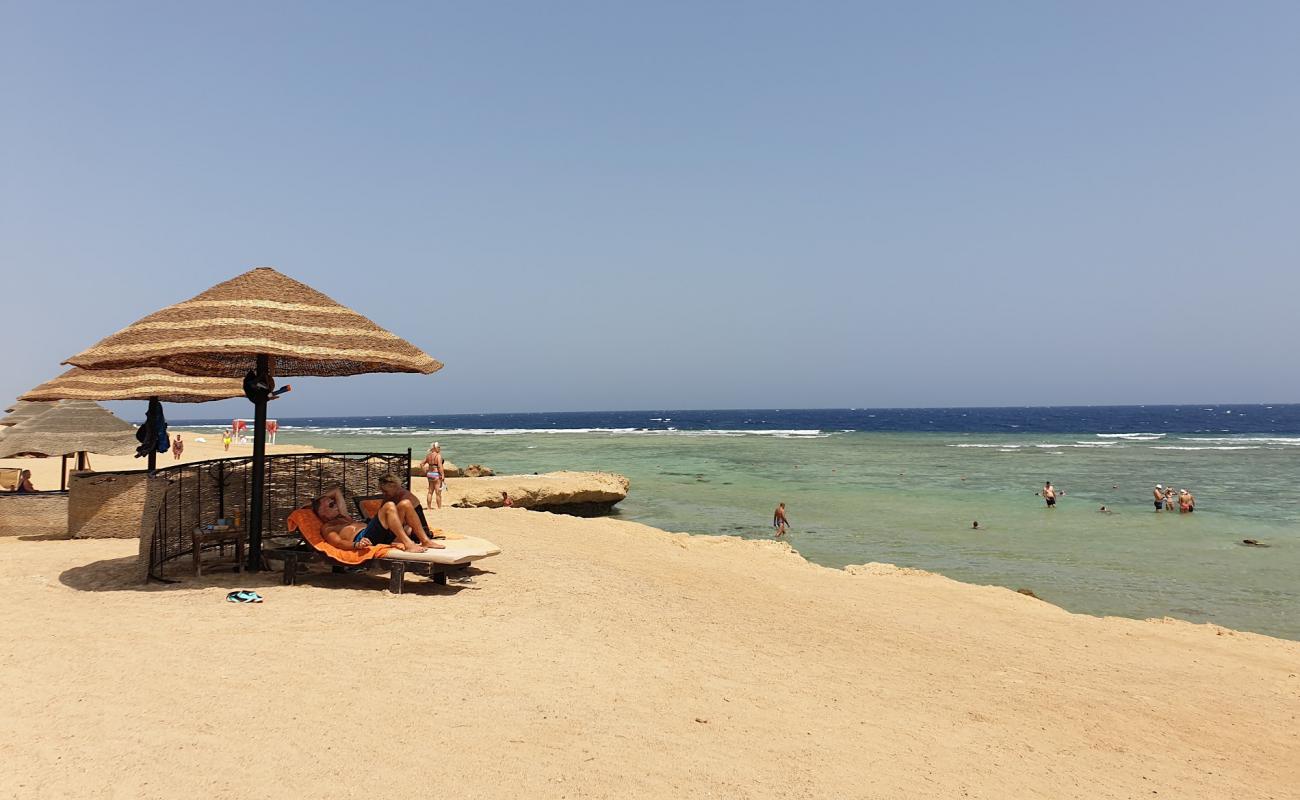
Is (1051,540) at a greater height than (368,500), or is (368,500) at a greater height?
(368,500)

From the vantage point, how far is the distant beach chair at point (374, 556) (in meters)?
7.76

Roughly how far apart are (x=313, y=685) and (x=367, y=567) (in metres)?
3.19

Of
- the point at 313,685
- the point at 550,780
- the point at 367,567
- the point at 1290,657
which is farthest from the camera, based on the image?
the point at 1290,657

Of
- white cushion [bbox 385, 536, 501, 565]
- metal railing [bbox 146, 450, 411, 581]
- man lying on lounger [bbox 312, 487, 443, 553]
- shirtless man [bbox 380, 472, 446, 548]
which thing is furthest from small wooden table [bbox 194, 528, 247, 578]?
white cushion [bbox 385, 536, 501, 565]

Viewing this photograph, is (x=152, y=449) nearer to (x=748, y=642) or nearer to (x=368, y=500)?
(x=368, y=500)

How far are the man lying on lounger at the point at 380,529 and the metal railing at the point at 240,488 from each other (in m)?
1.21

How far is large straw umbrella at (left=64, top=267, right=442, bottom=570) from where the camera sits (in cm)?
741

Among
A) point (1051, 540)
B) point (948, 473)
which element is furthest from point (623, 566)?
point (948, 473)

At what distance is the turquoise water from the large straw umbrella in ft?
33.4

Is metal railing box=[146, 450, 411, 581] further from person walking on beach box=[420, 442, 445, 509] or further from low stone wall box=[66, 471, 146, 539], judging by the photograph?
person walking on beach box=[420, 442, 445, 509]

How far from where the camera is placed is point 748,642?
23.8 feet

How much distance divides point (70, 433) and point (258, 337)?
25.7ft

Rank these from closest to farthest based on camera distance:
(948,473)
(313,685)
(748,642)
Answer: (313,685)
(748,642)
(948,473)

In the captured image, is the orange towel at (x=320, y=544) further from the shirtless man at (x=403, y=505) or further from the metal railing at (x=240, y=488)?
the metal railing at (x=240, y=488)
